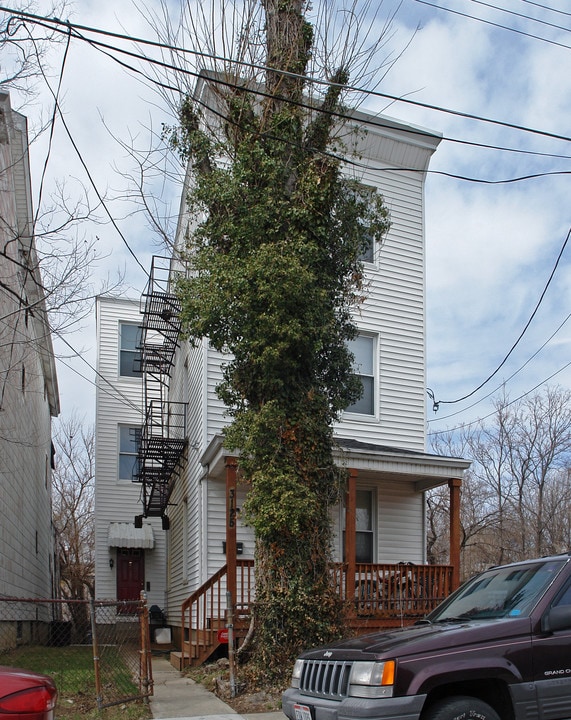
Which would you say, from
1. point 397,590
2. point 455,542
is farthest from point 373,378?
point 397,590

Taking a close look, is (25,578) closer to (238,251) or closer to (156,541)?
(156,541)

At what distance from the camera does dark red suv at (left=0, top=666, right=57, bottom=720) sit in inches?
174

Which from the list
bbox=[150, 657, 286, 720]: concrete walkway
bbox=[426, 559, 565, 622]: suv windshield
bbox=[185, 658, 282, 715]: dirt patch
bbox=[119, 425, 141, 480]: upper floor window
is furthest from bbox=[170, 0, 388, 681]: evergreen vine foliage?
bbox=[119, 425, 141, 480]: upper floor window

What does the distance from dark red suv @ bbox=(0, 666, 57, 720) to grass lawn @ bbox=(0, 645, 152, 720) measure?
3.58 metres

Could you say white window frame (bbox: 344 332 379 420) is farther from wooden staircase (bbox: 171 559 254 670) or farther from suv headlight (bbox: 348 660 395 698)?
suv headlight (bbox: 348 660 395 698)

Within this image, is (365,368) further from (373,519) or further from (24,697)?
(24,697)

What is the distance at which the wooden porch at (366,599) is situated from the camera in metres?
12.1

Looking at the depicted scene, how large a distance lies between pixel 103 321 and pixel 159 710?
17.1 m

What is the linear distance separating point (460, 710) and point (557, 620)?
3.01 feet

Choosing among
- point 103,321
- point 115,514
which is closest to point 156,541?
point 115,514

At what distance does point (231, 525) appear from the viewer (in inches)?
460

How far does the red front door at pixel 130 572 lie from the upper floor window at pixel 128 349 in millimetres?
5435

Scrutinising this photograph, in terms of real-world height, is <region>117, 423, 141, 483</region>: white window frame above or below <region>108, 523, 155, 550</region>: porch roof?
above

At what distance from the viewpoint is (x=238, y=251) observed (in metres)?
10.7
